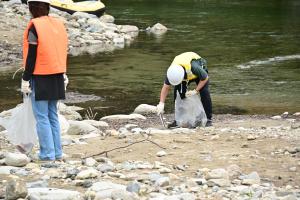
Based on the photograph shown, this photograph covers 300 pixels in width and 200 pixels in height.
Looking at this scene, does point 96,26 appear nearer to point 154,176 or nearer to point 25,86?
point 25,86

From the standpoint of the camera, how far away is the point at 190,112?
29.8ft

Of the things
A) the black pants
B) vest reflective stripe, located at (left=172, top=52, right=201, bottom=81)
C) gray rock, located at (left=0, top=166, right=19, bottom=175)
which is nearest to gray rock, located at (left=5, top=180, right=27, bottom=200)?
gray rock, located at (left=0, top=166, right=19, bottom=175)

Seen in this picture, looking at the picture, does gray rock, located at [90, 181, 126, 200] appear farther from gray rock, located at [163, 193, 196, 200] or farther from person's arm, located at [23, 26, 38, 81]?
person's arm, located at [23, 26, 38, 81]

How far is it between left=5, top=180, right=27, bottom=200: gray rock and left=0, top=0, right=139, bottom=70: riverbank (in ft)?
45.0

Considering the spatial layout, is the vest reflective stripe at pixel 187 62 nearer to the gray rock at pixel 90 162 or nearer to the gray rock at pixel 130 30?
the gray rock at pixel 90 162

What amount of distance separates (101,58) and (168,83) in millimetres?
11788

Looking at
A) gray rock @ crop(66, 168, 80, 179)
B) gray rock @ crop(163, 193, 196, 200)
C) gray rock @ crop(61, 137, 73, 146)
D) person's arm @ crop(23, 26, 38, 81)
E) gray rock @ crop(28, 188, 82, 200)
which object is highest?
Answer: person's arm @ crop(23, 26, 38, 81)

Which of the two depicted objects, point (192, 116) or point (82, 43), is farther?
point (82, 43)

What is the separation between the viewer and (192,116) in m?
9.10

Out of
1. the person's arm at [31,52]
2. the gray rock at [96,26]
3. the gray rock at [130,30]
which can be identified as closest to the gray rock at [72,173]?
the person's arm at [31,52]

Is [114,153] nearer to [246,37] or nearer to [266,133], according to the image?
[266,133]

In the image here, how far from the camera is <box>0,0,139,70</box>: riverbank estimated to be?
2061 cm

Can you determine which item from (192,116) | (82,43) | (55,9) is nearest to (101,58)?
(82,43)

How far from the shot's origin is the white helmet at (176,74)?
8.46m
